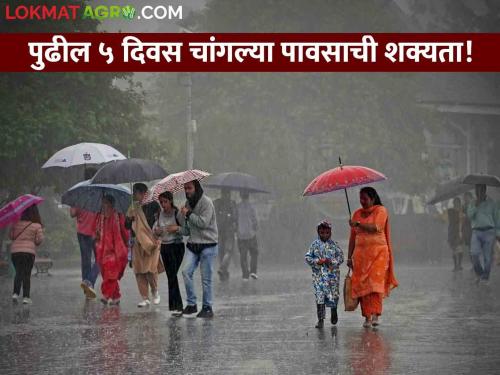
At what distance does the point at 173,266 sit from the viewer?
616 inches

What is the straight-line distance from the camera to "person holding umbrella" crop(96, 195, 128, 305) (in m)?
17.5

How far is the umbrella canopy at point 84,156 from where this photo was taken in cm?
1988

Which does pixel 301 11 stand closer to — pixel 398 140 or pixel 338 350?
pixel 398 140

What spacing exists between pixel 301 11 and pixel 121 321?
106ft

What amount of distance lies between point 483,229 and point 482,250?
42 centimetres

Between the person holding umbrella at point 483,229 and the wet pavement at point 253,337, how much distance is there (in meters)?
2.82

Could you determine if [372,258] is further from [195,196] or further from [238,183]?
[238,183]

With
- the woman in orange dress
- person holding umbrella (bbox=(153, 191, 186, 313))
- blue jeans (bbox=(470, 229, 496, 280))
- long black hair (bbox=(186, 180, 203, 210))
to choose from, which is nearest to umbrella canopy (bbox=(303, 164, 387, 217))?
the woman in orange dress

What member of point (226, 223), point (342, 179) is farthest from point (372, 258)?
point (226, 223)

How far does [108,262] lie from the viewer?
1750 cm

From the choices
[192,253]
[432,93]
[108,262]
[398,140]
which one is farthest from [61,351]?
[432,93]

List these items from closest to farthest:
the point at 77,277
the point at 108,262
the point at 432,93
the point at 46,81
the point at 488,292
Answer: the point at 108,262 → the point at 488,292 → the point at 77,277 → the point at 46,81 → the point at 432,93

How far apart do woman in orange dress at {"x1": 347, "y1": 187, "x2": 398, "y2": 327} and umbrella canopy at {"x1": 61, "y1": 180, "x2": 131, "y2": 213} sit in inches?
195

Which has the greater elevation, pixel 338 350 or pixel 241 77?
pixel 241 77
